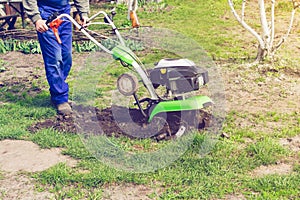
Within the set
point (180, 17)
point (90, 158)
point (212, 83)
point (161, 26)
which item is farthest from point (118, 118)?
point (180, 17)

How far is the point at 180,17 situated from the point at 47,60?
6.52 meters

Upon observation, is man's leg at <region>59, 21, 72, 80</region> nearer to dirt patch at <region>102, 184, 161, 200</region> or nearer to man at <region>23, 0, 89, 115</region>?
man at <region>23, 0, 89, 115</region>

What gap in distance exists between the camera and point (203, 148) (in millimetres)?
4395

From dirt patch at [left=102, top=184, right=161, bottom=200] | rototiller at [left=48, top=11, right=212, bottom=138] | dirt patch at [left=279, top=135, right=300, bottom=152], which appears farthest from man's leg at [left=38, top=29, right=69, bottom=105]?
dirt patch at [left=279, top=135, right=300, bottom=152]

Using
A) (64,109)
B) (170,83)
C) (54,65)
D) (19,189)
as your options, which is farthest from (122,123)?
(19,189)

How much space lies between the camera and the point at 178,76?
4484mm

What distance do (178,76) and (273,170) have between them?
1.19m

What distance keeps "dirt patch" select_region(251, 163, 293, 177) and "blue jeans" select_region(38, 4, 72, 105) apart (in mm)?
2486

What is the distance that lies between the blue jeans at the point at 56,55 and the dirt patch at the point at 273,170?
8.16ft

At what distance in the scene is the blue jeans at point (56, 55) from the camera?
5.28 metres

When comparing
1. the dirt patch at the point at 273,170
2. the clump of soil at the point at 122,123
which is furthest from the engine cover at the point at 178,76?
the dirt patch at the point at 273,170

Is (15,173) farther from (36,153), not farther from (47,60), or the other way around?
(47,60)

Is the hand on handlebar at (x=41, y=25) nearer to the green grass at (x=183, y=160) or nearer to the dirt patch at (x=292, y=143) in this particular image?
the green grass at (x=183, y=160)

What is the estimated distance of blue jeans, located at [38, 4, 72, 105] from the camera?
5281 millimetres
